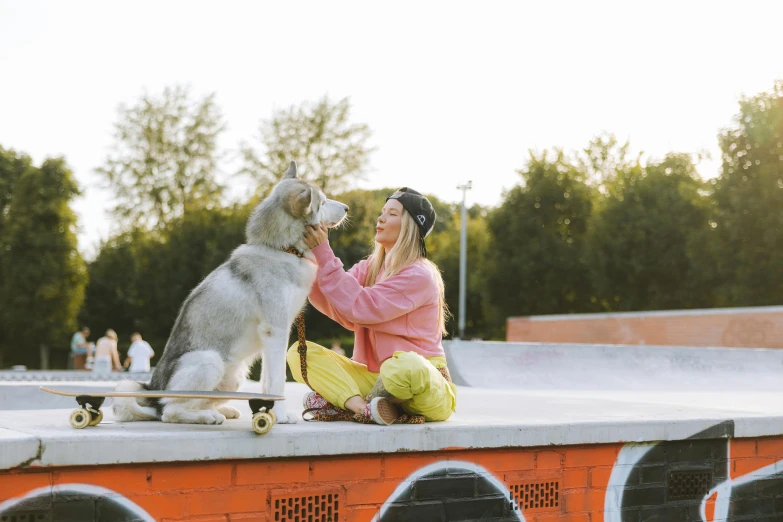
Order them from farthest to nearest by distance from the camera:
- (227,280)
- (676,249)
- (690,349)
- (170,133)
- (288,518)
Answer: (170,133)
(676,249)
(690,349)
(227,280)
(288,518)

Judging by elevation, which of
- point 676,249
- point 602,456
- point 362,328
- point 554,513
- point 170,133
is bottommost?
point 554,513

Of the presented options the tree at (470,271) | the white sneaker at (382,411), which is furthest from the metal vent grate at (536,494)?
the tree at (470,271)

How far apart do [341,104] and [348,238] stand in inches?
343

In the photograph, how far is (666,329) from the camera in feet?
87.2

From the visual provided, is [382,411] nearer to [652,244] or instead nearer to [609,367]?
[609,367]

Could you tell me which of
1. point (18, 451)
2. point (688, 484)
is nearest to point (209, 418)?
point (18, 451)

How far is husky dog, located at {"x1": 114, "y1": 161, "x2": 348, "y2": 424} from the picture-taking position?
4691mm

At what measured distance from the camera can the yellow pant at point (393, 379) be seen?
15.9ft

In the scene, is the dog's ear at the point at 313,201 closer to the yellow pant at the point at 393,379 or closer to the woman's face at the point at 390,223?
the woman's face at the point at 390,223

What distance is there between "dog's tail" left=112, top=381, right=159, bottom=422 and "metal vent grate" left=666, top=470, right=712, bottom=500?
3.44 m

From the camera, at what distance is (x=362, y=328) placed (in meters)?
5.71

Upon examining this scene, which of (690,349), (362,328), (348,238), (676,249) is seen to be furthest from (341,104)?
(362,328)

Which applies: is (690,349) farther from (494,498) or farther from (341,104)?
(341,104)

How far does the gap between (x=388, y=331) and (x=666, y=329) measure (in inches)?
901
